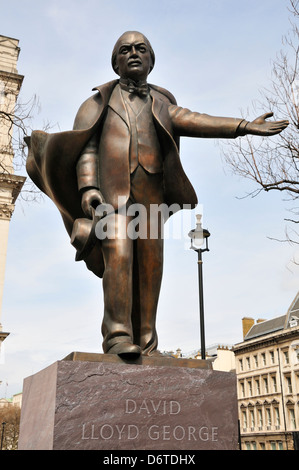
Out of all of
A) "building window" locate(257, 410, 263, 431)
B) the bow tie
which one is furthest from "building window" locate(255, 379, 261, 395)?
the bow tie

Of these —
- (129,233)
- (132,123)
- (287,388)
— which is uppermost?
(287,388)

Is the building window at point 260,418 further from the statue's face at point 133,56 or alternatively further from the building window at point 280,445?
the statue's face at point 133,56

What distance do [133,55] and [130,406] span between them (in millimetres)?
2790

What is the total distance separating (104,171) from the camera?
13.3ft

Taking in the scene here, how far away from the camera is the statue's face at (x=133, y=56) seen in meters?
4.31

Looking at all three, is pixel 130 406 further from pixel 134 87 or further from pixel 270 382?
pixel 270 382

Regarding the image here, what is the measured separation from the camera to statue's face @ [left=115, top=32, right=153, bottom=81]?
4309mm

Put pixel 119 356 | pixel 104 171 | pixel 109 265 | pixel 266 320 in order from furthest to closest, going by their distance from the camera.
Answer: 1. pixel 266 320
2. pixel 104 171
3. pixel 109 265
4. pixel 119 356

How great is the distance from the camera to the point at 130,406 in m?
3.20

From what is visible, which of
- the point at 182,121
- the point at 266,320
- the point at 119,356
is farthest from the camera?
the point at 266,320

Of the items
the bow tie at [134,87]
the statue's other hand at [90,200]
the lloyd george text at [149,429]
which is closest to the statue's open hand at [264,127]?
the bow tie at [134,87]

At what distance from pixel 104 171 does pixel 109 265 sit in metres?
0.78
